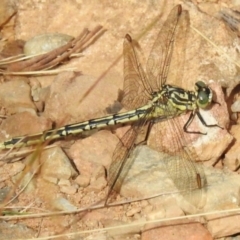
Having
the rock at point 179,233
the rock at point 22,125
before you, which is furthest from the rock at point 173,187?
the rock at point 22,125

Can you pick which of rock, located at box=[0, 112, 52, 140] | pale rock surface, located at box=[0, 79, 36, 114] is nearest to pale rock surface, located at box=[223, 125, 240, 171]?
rock, located at box=[0, 112, 52, 140]

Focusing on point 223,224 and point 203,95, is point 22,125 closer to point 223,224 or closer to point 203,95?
point 203,95

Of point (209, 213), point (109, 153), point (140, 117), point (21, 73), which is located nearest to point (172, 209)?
point (209, 213)

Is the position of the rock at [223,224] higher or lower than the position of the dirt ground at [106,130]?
lower

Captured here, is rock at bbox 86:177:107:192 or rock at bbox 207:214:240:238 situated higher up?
rock at bbox 86:177:107:192

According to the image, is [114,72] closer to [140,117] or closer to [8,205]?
[140,117]

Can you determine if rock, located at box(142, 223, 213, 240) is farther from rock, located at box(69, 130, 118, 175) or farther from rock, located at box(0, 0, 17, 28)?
rock, located at box(0, 0, 17, 28)

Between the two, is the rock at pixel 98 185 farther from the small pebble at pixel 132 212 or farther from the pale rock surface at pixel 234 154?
the pale rock surface at pixel 234 154
